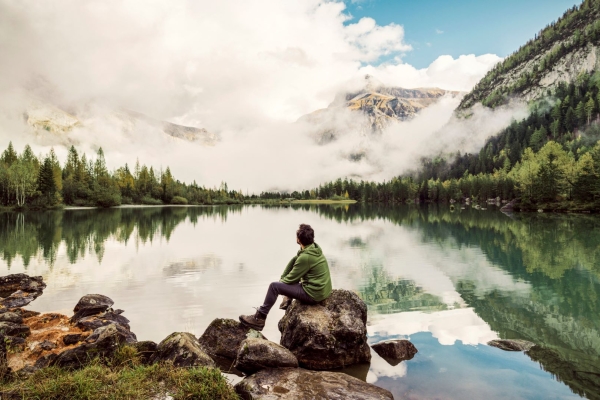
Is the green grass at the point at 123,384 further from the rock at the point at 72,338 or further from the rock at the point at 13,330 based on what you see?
the rock at the point at 13,330

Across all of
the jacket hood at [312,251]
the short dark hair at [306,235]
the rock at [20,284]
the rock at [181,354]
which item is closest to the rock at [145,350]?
the rock at [181,354]

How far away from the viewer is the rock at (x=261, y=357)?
789cm

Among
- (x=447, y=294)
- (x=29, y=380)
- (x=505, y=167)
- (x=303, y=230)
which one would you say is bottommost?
(x=447, y=294)

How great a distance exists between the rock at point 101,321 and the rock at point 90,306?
1.08 feet

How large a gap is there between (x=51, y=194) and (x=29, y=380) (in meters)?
121

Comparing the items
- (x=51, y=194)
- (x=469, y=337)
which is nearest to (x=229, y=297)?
(x=469, y=337)

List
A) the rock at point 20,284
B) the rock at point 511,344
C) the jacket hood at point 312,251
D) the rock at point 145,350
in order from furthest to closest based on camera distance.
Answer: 1. the rock at point 20,284
2. the rock at point 511,344
3. the jacket hood at point 312,251
4. the rock at point 145,350

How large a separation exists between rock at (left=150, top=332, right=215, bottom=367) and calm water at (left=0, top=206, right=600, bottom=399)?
10.8 ft

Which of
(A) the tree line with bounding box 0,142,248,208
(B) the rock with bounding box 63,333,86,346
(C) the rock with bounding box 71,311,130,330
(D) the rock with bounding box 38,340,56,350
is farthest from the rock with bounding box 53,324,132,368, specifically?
(A) the tree line with bounding box 0,142,248,208

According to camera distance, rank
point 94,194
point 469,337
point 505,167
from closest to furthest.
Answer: point 469,337 → point 94,194 → point 505,167

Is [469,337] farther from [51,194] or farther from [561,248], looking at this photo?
[51,194]

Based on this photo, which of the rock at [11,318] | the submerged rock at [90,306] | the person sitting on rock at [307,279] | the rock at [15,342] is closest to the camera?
the rock at [15,342]

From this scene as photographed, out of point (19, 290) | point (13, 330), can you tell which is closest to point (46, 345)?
point (13, 330)

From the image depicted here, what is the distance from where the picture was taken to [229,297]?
16.1m
